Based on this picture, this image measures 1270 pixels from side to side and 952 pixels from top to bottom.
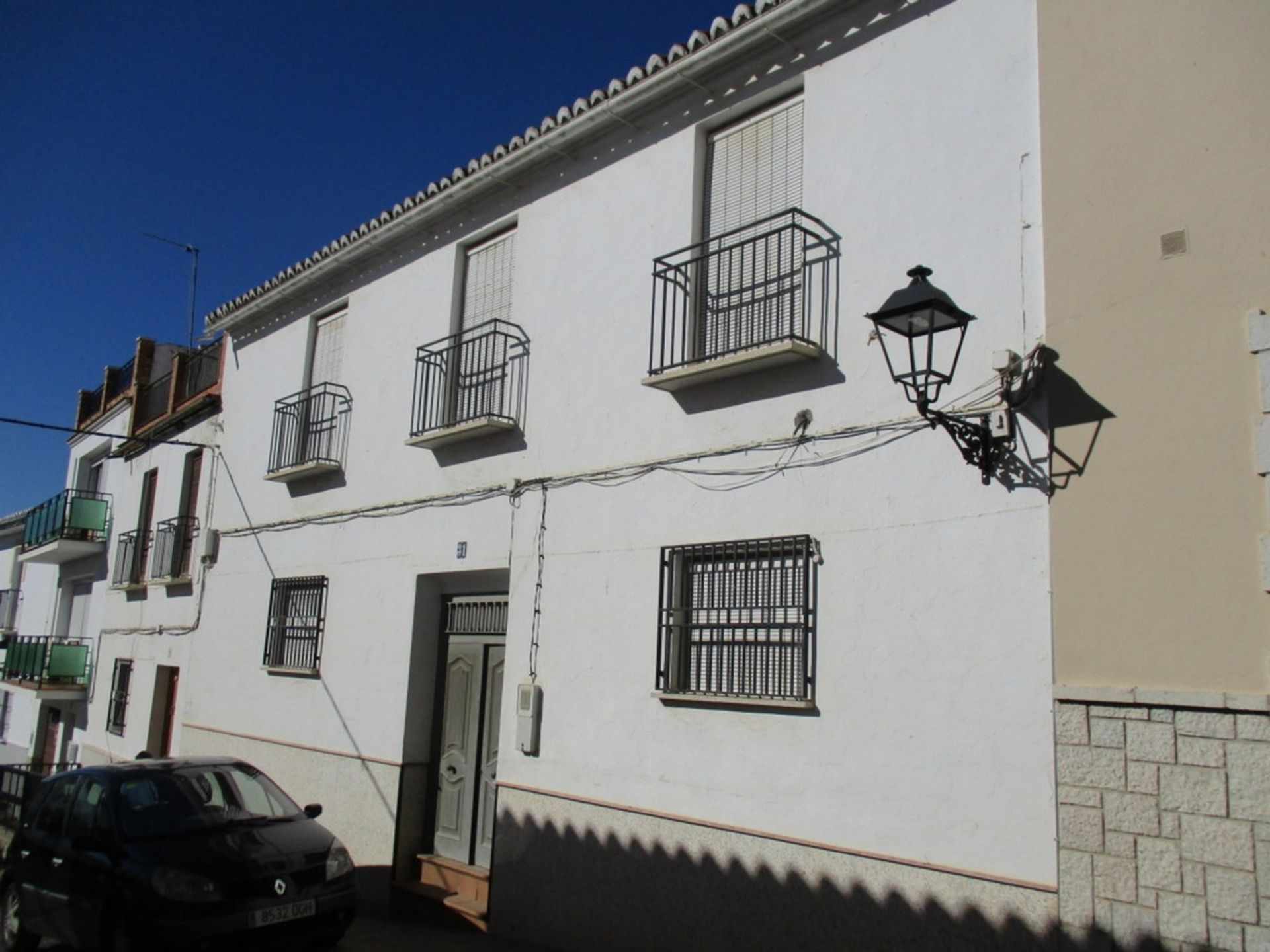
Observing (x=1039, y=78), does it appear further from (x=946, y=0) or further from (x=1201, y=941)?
(x=1201, y=941)

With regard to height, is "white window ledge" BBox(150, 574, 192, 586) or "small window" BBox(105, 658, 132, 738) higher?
"white window ledge" BBox(150, 574, 192, 586)

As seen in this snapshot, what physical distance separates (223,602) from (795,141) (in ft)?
29.8

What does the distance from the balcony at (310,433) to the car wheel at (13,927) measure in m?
4.57

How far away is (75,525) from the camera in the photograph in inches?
728

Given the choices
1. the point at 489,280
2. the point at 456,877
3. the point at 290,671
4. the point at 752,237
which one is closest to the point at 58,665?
the point at 290,671

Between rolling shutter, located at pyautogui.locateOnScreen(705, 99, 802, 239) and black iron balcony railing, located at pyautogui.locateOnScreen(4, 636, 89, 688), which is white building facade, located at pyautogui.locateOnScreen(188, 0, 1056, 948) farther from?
black iron balcony railing, located at pyautogui.locateOnScreen(4, 636, 89, 688)

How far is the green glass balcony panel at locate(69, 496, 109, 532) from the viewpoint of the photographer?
1847cm

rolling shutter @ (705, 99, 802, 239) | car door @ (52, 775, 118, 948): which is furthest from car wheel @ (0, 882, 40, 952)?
rolling shutter @ (705, 99, 802, 239)

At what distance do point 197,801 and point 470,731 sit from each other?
2306mm

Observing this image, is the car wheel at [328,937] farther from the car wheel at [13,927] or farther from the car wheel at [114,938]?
the car wheel at [13,927]

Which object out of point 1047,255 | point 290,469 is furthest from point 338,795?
point 1047,255

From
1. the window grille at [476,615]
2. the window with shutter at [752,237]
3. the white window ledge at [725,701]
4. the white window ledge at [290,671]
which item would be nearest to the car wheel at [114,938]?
the window grille at [476,615]

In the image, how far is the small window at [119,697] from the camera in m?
15.9

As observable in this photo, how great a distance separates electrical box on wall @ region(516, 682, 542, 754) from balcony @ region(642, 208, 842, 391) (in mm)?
2540
